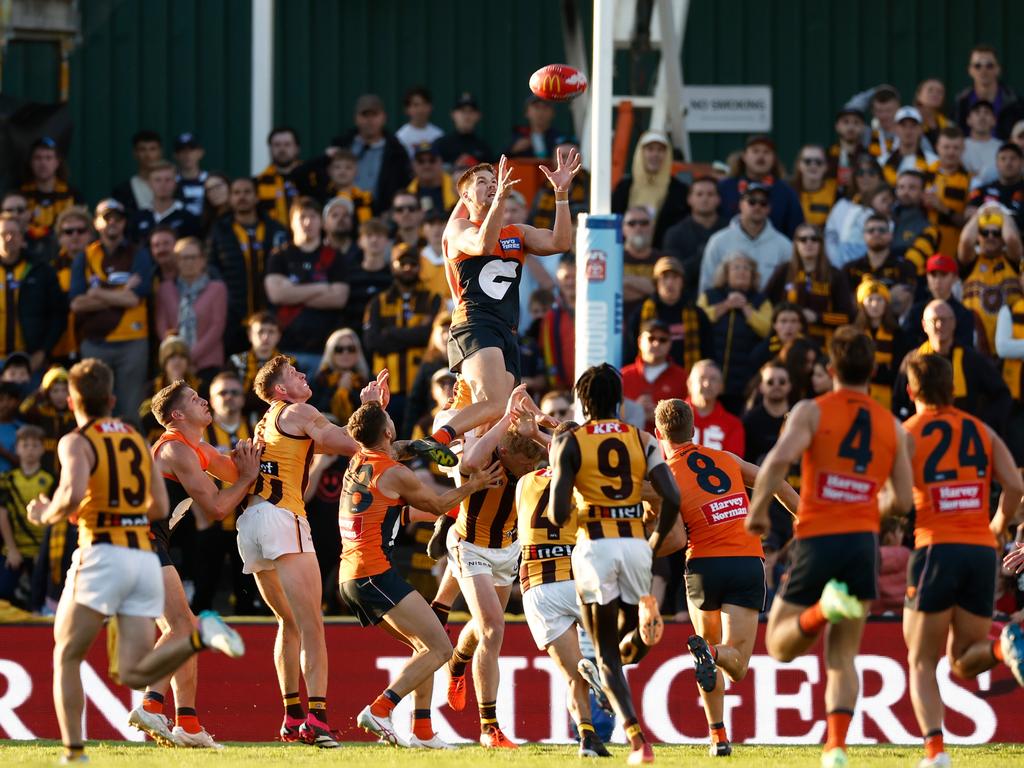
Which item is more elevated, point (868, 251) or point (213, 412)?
point (868, 251)

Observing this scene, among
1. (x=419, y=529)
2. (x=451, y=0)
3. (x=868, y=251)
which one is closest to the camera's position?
(x=419, y=529)

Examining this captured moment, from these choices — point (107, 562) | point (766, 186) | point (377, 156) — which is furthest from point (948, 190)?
point (107, 562)

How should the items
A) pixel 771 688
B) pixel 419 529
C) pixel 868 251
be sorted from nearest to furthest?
pixel 771 688 → pixel 419 529 → pixel 868 251

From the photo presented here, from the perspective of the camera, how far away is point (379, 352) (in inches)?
647

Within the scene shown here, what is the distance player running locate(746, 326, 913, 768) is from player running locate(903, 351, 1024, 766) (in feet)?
0.97

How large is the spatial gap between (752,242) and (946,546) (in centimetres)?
735

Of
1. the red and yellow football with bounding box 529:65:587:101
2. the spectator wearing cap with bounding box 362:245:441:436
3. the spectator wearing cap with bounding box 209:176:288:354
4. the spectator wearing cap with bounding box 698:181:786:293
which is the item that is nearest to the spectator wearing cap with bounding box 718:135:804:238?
the spectator wearing cap with bounding box 698:181:786:293

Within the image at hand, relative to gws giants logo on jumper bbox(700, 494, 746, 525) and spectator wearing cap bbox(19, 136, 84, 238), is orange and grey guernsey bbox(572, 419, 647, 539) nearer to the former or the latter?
gws giants logo on jumper bbox(700, 494, 746, 525)

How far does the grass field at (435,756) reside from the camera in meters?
10.7

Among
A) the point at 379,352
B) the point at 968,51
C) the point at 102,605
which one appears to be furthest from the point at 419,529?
the point at 968,51

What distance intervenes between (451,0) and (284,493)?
11320mm

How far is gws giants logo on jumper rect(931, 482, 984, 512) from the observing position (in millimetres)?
9953

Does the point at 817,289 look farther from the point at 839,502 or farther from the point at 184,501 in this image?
the point at 839,502

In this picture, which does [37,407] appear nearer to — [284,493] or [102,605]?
[284,493]
